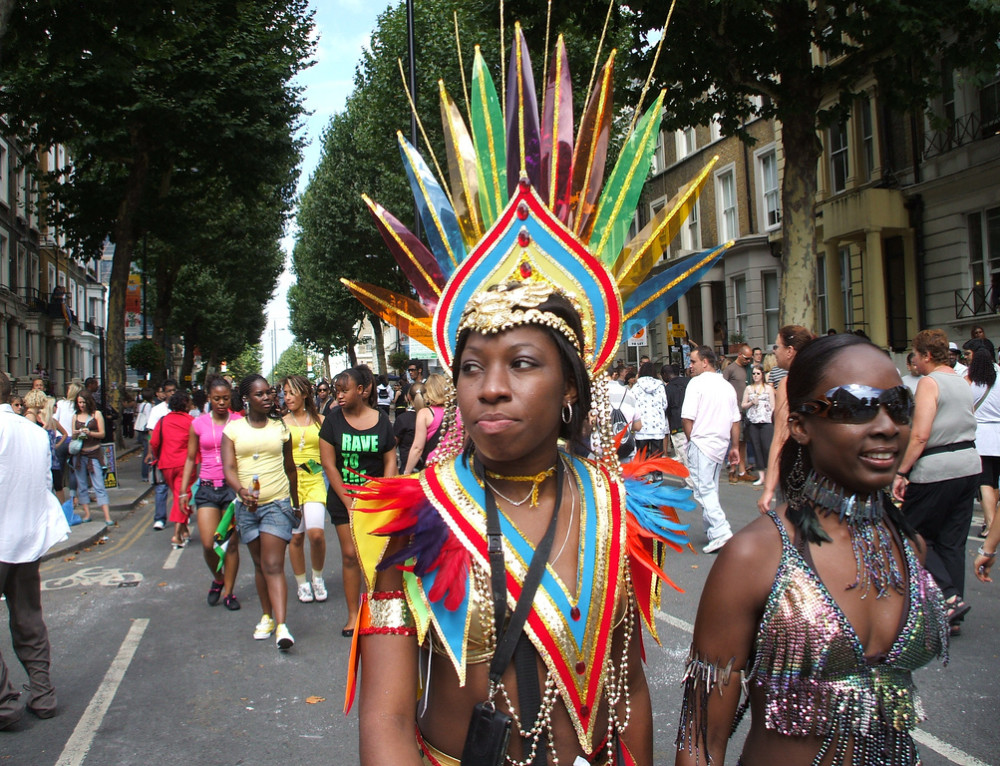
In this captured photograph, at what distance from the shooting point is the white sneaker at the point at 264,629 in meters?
6.32

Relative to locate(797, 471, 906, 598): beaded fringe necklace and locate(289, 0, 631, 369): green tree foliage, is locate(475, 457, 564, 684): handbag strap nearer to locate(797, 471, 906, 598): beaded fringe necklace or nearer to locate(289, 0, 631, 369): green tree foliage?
locate(797, 471, 906, 598): beaded fringe necklace

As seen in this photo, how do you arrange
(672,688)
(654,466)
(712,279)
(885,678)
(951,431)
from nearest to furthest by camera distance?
(885,678) < (654,466) < (672,688) < (951,431) < (712,279)

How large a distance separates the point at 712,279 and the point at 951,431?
76.7 feet

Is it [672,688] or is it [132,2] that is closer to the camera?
[672,688]

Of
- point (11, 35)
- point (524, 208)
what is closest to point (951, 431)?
point (524, 208)

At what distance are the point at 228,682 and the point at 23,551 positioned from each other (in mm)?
1457

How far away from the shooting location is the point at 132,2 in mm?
9336

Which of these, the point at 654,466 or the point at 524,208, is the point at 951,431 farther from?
the point at 524,208

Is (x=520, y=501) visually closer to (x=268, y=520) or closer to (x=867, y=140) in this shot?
(x=268, y=520)

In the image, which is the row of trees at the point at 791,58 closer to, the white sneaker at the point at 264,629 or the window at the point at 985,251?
the window at the point at 985,251

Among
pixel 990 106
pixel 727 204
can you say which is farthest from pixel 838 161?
pixel 727 204

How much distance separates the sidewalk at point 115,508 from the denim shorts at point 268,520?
3.23 m

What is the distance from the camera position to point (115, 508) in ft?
45.1

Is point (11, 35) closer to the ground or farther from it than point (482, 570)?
farther from it
